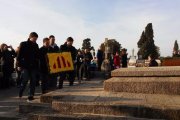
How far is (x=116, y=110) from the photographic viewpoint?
710cm

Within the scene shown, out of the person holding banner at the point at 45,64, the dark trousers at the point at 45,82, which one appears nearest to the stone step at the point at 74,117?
the person holding banner at the point at 45,64

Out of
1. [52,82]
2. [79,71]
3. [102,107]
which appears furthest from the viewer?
[79,71]

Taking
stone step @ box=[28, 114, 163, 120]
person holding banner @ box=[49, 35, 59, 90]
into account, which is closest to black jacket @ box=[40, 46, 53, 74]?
person holding banner @ box=[49, 35, 59, 90]

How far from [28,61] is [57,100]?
257 cm

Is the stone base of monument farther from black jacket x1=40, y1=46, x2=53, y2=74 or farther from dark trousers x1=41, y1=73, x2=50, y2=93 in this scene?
dark trousers x1=41, y1=73, x2=50, y2=93

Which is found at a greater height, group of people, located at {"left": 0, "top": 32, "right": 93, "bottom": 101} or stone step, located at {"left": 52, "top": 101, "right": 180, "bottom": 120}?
group of people, located at {"left": 0, "top": 32, "right": 93, "bottom": 101}

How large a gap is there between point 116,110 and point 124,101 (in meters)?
0.39

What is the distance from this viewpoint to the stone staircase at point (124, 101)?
22.6ft

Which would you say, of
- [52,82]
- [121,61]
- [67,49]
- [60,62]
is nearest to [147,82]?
[60,62]

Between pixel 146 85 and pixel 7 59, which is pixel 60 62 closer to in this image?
pixel 146 85

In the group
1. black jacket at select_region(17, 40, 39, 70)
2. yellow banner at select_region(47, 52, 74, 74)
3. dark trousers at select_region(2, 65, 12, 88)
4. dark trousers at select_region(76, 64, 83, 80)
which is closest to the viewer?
black jacket at select_region(17, 40, 39, 70)

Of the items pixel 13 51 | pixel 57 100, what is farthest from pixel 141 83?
pixel 13 51

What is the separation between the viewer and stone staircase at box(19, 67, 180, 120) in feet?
22.6

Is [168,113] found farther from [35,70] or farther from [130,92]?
[35,70]
